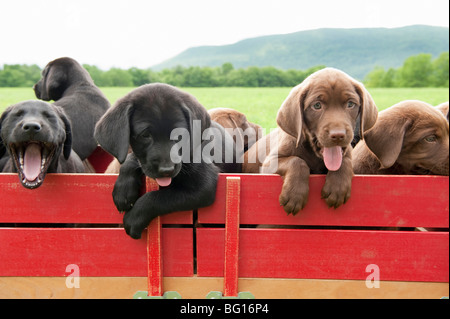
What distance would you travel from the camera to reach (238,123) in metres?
4.16

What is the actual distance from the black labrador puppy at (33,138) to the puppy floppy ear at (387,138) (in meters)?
2.13

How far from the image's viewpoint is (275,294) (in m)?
2.69

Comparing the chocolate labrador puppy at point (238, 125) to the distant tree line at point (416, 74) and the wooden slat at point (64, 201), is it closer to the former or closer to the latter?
the wooden slat at point (64, 201)

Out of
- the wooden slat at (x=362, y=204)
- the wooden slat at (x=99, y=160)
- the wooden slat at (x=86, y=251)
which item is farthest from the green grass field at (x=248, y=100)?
the wooden slat at (x=86, y=251)

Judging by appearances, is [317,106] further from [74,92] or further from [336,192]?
[74,92]

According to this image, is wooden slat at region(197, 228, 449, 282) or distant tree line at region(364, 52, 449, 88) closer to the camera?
wooden slat at region(197, 228, 449, 282)

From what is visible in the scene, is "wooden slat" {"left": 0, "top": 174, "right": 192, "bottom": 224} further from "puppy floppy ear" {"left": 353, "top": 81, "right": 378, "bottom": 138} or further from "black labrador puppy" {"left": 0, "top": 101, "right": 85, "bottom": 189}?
"puppy floppy ear" {"left": 353, "top": 81, "right": 378, "bottom": 138}

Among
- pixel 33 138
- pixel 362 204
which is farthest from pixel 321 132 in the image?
pixel 33 138

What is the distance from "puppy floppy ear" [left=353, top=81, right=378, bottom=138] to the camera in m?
2.63

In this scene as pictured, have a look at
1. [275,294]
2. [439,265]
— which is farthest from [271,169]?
[439,265]

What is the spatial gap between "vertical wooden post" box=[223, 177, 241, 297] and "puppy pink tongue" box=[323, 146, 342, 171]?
550 millimetres

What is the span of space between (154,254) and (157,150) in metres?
0.67

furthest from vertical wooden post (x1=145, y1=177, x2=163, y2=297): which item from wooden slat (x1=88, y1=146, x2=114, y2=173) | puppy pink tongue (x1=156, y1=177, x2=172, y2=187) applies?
wooden slat (x1=88, y1=146, x2=114, y2=173)

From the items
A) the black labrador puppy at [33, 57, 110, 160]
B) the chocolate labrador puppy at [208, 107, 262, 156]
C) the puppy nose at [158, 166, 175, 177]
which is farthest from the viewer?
the black labrador puppy at [33, 57, 110, 160]
